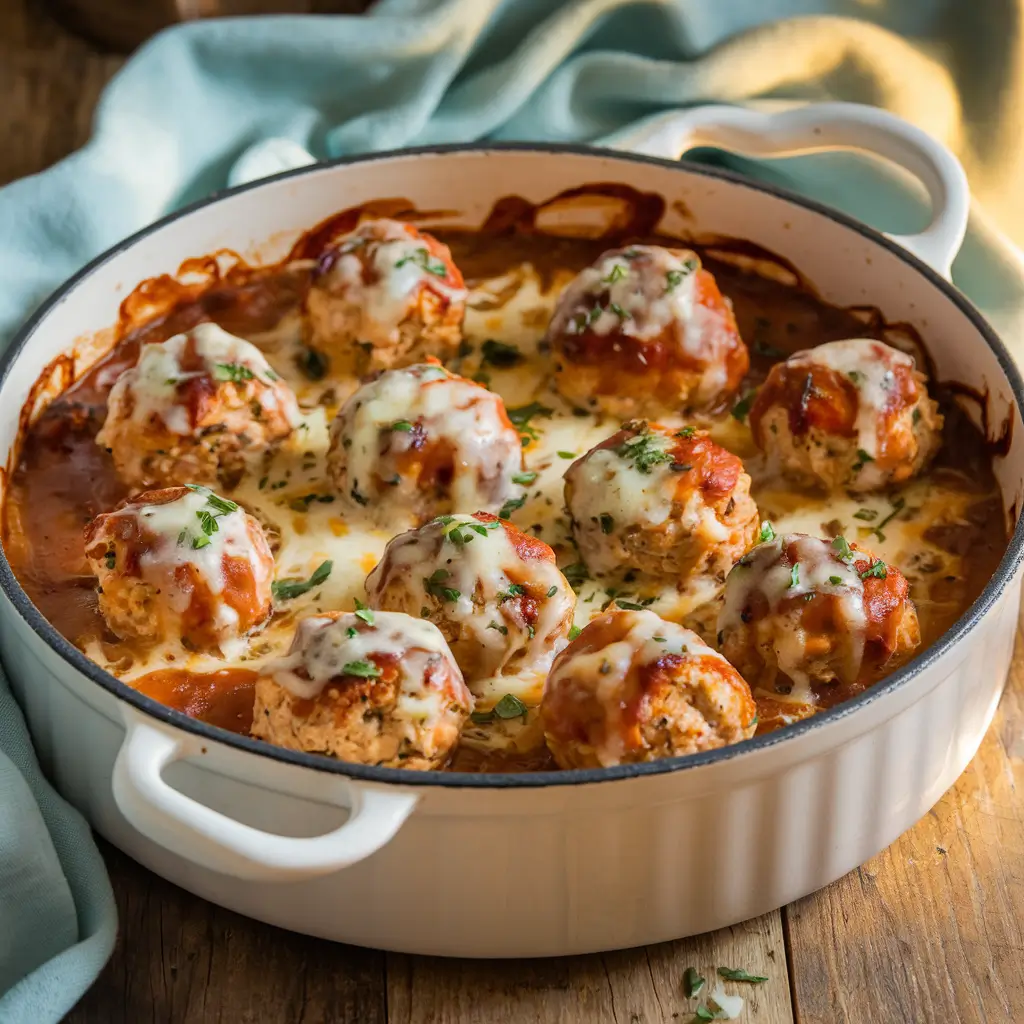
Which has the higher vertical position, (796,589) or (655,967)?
(796,589)

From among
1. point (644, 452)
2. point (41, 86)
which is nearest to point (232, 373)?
point (644, 452)

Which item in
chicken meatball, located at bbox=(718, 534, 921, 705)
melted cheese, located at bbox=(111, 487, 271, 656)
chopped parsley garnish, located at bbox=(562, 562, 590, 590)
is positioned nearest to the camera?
chicken meatball, located at bbox=(718, 534, 921, 705)

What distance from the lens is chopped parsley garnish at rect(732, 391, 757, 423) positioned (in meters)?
3.72

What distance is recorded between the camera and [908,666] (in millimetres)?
2660

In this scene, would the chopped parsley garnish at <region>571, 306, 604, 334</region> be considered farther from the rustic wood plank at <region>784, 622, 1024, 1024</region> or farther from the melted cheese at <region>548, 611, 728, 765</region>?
the rustic wood plank at <region>784, 622, 1024, 1024</region>

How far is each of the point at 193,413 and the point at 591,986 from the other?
1462mm

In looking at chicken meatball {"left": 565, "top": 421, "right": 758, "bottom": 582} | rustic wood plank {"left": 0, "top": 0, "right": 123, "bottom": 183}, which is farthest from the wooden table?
rustic wood plank {"left": 0, "top": 0, "right": 123, "bottom": 183}

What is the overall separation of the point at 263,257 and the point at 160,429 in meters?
0.89

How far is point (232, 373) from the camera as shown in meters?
3.47

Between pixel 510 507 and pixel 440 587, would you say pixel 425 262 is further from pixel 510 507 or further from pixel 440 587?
pixel 440 587

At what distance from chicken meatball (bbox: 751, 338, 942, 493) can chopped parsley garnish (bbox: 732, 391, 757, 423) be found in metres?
0.20

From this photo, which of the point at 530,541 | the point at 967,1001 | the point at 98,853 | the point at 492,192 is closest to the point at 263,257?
the point at 492,192

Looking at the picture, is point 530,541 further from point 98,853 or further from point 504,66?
point 504,66

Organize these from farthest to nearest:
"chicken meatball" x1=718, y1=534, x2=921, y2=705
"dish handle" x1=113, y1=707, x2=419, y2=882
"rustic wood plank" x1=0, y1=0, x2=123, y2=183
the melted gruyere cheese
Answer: "rustic wood plank" x1=0, y1=0, x2=123, y2=183
the melted gruyere cheese
"chicken meatball" x1=718, y1=534, x2=921, y2=705
"dish handle" x1=113, y1=707, x2=419, y2=882
